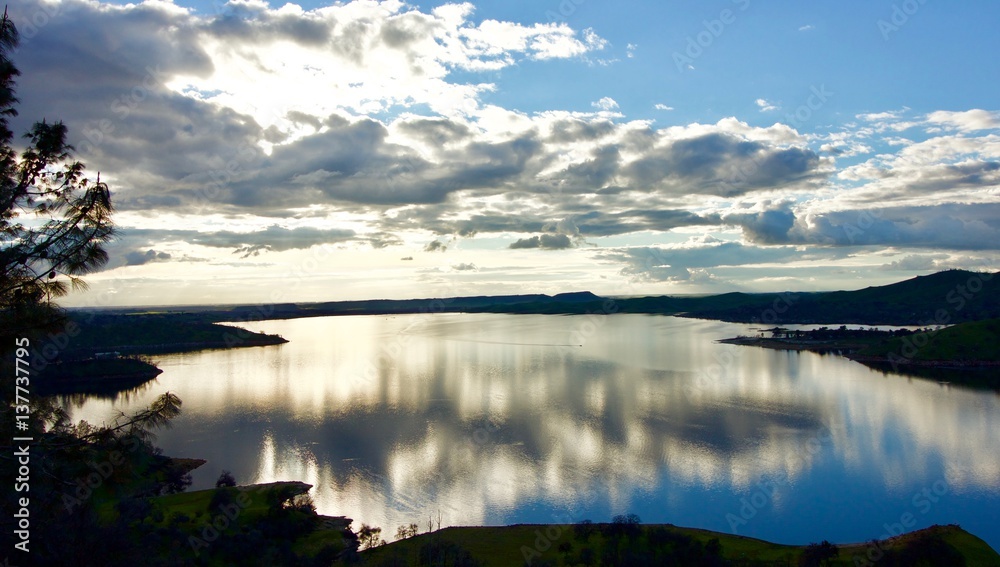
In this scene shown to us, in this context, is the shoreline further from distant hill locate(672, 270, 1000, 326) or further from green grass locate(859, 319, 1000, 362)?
A: distant hill locate(672, 270, 1000, 326)

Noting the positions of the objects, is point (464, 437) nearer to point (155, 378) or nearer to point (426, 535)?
point (426, 535)

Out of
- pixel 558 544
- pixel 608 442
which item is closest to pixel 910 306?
pixel 608 442

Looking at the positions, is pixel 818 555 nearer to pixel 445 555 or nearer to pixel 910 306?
pixel 445 555

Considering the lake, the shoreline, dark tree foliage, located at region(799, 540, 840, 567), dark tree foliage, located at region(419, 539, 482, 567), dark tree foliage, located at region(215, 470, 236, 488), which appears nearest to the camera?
dark tree foliage, located at region(419, 539, 482, 567)

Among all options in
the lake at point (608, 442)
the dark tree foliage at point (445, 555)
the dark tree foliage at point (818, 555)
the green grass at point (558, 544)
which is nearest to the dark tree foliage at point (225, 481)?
the lake at point (608, 442)

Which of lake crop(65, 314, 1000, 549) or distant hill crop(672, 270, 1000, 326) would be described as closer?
lake crop(65, 314, 1000, 549)

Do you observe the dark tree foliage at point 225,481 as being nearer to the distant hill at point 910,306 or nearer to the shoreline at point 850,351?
the shoreline at point 850,351

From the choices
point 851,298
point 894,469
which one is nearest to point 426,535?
point 894,469

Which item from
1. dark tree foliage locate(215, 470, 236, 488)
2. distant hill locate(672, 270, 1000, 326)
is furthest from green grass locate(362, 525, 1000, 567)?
distant hill locate(672, 270, 1000, 326)

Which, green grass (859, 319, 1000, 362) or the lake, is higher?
green grass (859, 319, 1000, 362)
